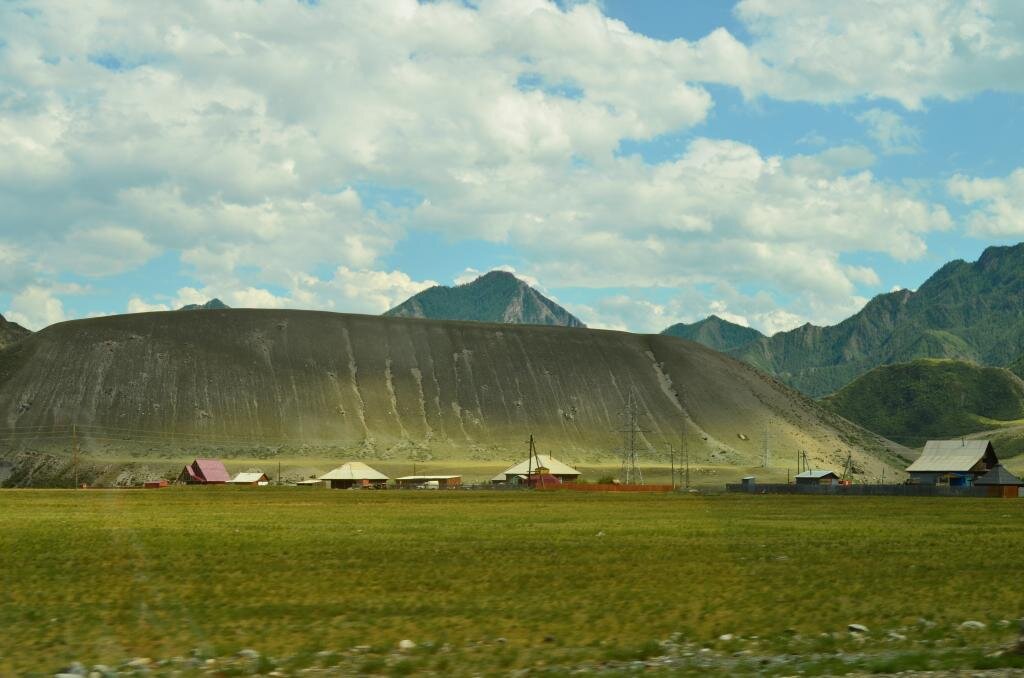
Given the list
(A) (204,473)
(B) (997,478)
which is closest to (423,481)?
(A) (204,473)

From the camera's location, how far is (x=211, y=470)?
159000 mm

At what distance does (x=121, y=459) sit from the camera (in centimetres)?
17475

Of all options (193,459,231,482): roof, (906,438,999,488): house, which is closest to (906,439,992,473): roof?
(906,438,999,488): house

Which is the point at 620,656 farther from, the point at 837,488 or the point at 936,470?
the point at 936,470

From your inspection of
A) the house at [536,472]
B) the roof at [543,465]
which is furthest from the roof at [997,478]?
the roof at [543,465]

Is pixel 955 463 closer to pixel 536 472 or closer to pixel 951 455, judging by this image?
pixel 951 455

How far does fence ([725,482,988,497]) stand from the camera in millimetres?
116438

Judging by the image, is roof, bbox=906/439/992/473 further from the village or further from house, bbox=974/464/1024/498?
house, bbox=974/464/1024/498

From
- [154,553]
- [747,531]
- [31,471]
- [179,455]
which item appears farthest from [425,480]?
[154,553]

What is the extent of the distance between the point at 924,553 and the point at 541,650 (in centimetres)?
2281

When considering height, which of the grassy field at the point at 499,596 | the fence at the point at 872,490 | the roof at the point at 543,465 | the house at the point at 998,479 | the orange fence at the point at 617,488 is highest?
the roof at the point at 543,465

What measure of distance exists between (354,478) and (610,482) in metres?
36.0

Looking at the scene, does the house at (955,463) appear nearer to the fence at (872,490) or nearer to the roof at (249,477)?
the fence at (872,490)

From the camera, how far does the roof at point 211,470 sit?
157750mm
